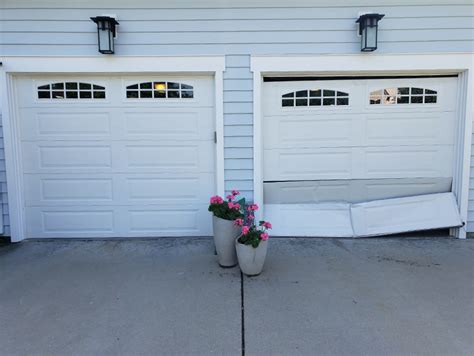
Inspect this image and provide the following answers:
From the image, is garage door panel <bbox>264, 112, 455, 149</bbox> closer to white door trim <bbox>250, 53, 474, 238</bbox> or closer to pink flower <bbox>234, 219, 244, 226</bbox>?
white door trim <bbox>250, 53, 474, 238</bbox>

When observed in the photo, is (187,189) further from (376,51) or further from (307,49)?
(376,51)

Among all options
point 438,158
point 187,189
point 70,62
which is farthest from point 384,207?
point 70,62

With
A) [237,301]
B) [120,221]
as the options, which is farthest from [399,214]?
[120,221]

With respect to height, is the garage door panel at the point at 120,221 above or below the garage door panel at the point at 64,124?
below

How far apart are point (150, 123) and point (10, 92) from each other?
60.8 inches

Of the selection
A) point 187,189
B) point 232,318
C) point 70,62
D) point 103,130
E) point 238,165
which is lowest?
point 232,318

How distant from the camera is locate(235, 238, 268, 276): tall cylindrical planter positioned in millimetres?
2822

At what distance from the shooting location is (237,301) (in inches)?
98.6

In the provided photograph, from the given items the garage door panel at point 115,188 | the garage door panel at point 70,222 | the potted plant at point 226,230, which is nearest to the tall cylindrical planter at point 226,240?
the potted plant at point 226,230

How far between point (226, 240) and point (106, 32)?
7.97 ft

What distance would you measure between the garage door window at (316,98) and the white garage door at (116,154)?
91cm

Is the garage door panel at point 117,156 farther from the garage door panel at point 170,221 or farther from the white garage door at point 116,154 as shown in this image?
the garage door panel at point 170,221

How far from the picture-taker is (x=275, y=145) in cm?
389

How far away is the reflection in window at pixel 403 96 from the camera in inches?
150
